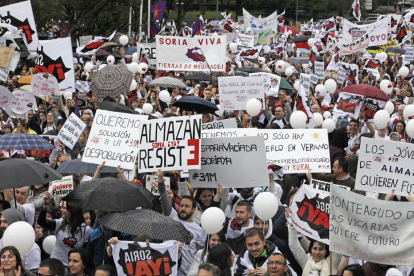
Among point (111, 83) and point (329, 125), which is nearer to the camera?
point (329, 125)

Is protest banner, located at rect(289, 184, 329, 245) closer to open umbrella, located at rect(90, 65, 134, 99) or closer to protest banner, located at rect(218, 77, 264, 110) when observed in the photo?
protest banner, located at rect(218, 77, 264, 110)

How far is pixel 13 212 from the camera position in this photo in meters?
7.65

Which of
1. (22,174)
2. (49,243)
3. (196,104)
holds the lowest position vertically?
(49,243)

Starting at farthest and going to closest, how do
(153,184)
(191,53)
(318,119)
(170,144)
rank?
(191,53) < (318,119) < (153,184) < (170,144)

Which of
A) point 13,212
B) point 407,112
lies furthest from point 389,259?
point 407,112

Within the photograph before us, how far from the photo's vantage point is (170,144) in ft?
28.1

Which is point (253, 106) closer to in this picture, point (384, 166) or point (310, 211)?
point (384, 166)

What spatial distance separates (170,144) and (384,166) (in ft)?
7.59

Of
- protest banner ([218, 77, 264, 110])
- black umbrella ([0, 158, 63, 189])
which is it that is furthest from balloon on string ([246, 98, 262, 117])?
black umbrella ([0, 158, 63, 189])

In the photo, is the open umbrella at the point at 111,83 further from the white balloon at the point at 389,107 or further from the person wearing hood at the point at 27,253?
the person wearing hood at the point at 27,253

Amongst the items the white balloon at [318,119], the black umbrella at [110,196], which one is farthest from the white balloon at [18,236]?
the white balloon at [318,119]

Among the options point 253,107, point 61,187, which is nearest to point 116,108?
point 253,107

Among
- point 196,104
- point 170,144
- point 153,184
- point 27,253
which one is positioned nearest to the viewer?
point 27,253

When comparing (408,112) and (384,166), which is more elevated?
(408,112)
